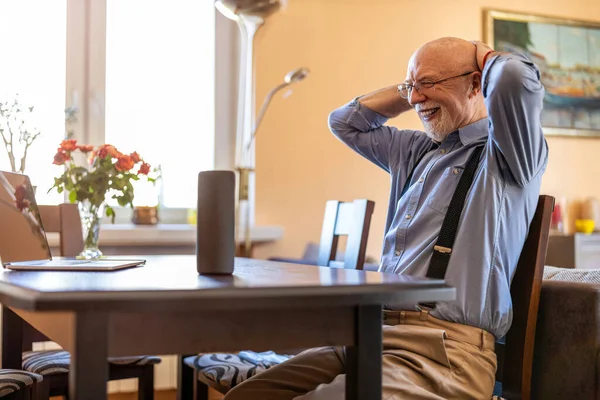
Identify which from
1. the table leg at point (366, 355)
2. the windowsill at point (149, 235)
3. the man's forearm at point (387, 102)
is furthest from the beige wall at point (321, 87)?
the table leg at point (366, 355)

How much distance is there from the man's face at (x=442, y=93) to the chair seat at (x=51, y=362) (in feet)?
3.54

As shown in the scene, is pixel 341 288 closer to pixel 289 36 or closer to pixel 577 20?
pixel 289 36

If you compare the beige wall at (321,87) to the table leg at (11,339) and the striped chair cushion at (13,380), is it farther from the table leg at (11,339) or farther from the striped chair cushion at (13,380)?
the striped chair cushion at (13,380)

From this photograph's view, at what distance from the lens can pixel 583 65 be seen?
485 cm

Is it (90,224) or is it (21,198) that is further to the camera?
(90,224)

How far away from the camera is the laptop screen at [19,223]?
184 centimetres

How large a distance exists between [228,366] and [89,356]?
1.14m

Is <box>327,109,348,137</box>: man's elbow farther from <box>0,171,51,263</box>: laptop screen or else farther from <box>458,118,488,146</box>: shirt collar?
<box>0,171,51,263</box>: laptop screen

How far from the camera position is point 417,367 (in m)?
1.46

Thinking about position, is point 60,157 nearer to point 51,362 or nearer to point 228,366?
point 51,362

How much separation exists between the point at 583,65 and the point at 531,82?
11.9 feet

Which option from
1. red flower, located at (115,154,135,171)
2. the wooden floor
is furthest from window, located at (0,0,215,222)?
red flower, located at (115,154,135,171)

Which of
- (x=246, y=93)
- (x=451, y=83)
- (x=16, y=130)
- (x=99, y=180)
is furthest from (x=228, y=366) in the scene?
(x=246, y=93)

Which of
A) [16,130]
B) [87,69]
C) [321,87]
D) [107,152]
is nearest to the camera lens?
[107,152]
